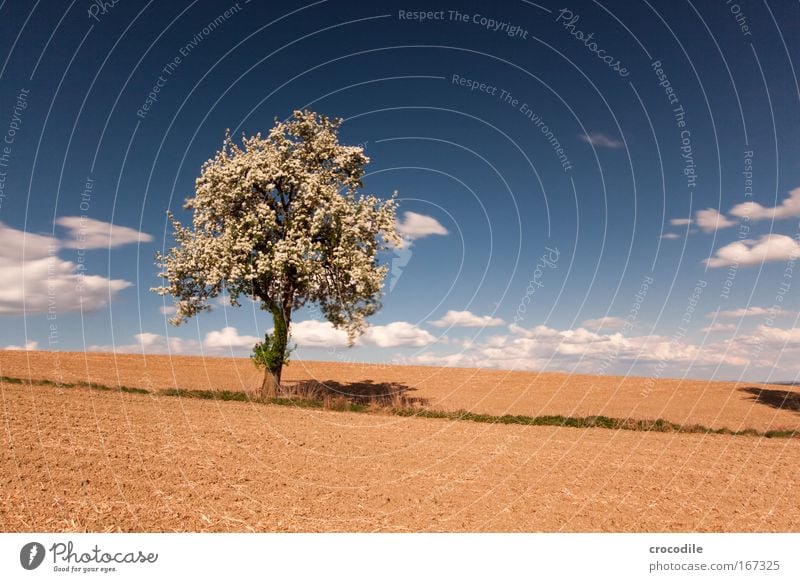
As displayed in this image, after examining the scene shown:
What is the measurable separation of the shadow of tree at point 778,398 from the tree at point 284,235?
39.0 meters

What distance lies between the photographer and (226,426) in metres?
21.0

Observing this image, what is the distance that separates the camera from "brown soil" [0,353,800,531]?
10703 millimetres

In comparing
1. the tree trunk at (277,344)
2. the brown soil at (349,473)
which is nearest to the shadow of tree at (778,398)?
the brown soil at (349,473)

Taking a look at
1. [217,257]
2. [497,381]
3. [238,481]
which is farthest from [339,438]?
[497,381]

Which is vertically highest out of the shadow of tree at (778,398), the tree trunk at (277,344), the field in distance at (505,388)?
the tree trunk at (277,344)

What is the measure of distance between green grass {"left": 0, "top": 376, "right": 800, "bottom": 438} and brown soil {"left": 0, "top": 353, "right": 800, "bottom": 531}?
1890 millimetres

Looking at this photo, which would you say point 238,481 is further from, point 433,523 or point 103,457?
point 433,523

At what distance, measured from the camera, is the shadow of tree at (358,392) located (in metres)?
34.6

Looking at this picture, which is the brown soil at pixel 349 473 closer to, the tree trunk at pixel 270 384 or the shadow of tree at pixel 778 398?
the tree trunk at pixel 270 384

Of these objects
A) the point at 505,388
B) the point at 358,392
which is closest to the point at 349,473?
the point at 358,392

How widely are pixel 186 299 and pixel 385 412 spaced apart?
14.5 meters

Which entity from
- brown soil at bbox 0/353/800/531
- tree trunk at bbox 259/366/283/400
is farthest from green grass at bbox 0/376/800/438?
brown soil at bbox 0/353/800/531

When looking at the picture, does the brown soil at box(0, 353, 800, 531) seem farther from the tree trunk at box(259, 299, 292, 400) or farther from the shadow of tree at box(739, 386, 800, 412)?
the shadow of tree at box(739, 386, 800, 412)
